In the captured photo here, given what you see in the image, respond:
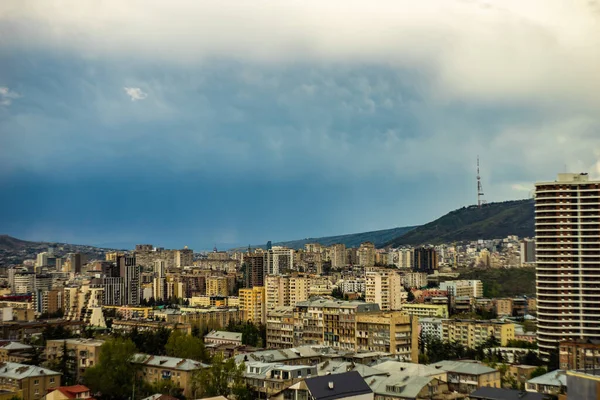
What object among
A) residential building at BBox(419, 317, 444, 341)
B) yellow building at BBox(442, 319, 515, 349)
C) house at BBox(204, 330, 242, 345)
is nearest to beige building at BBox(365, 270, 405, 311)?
residential building at BBox(419, 317, 444, 341)

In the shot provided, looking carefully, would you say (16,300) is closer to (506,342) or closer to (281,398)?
(506,342)

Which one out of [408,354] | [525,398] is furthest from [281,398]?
[408,354]

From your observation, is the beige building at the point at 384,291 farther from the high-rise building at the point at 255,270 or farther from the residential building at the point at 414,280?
the high-rise building at the point at 255,270

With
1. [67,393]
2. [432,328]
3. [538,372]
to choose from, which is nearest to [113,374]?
[67,393]

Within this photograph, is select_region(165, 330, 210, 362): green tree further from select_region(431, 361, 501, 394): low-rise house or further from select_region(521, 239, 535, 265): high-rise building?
select_region(521, 239, 535, 265): high-rise building

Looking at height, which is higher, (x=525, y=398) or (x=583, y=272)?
(x=583, y=272)

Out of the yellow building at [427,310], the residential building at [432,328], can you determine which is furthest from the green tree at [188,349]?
the yellow building at [427,310]

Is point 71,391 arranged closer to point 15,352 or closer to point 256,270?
point 15,352
